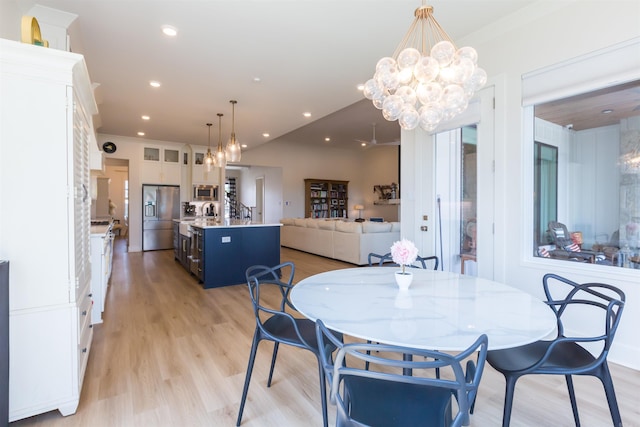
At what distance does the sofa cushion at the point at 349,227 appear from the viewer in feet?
19.4

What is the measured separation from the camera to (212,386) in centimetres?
205

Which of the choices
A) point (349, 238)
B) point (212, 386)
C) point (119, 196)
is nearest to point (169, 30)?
point (212, 386)

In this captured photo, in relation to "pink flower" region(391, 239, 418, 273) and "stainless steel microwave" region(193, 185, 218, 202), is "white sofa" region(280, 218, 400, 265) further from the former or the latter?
"pink flower" region(391, 239, 418, 273)

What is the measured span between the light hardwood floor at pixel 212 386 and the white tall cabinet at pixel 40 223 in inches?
10.6

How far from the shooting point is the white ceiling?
8.54ft

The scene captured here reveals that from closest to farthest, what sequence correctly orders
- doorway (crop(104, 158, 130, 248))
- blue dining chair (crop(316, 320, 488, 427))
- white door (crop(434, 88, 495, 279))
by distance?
blue dining chair (crop(316, 320, 488, 427))
white door (crop(434, 88, 495, 279))
doorway (crop(104, 158, 130, 248))

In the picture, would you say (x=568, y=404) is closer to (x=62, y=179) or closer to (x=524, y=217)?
(x=524, y=217)

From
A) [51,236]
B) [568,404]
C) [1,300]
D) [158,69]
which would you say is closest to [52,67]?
[51,236]

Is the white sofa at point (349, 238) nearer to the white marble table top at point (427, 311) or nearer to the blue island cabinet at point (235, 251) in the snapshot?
the blue island cabinet at point (235, 251)

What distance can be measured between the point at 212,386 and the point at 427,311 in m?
1.51

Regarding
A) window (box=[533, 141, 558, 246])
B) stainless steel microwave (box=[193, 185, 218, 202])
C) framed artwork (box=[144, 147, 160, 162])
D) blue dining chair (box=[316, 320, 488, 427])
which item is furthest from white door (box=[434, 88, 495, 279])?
framed artwork (box=[144, 147, 160, 162])

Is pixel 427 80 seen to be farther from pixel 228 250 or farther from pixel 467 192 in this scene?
pixel 228 250

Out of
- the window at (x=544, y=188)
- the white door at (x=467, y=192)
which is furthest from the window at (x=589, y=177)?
the white door at (x=467, y=192)

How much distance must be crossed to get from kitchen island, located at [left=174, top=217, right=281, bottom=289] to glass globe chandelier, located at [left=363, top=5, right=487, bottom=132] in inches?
119
